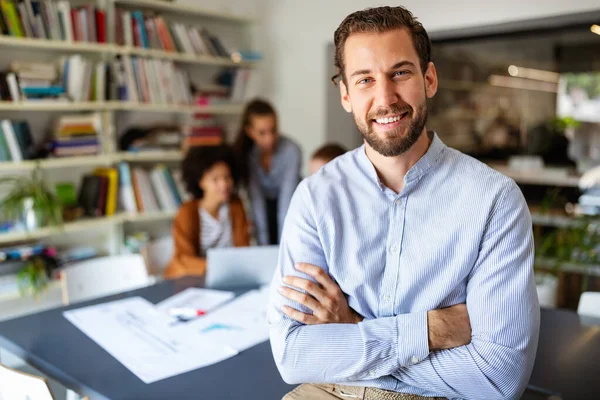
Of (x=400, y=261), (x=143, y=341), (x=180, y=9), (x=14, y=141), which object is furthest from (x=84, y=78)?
(x=400, y=261)

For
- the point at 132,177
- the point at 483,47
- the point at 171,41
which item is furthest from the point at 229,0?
the point at 483,47

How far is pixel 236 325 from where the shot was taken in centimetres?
186

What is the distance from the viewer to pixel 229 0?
473 centimetres

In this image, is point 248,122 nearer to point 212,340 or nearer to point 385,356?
point 212,340

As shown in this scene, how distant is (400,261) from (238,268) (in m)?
1.16

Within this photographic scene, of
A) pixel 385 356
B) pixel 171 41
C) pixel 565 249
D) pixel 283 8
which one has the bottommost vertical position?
pixel 565 249

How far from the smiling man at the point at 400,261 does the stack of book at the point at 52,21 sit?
2.78 metres

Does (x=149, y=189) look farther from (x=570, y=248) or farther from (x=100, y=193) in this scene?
(x=570, y=248)

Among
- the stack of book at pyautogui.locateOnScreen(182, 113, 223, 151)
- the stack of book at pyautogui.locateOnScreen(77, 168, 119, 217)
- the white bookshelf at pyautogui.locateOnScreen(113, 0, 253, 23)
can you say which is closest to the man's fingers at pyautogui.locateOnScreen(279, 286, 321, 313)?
the stack of book at pyautogui.locateOnScreen(77, 168, 119, 217)

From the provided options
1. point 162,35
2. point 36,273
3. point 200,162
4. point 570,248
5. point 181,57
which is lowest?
point 36,273

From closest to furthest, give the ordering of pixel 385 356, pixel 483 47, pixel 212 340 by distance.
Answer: pixel 385 356 → pixel 212 340 → pixel 483 47

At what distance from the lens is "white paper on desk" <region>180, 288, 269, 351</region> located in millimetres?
1731

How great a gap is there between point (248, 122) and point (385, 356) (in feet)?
7.89

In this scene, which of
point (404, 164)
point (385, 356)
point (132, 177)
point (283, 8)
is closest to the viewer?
point (385, 356)
